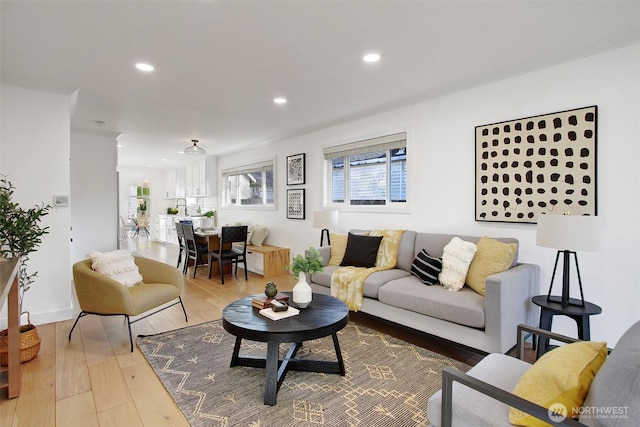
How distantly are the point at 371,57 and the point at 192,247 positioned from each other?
4301mm

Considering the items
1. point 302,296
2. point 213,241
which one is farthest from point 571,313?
point 213,241

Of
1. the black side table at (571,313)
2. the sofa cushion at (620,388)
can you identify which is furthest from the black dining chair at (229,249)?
the sofa cushion at (620,388)

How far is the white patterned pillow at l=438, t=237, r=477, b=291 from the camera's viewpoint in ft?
9.32

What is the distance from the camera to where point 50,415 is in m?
1.91

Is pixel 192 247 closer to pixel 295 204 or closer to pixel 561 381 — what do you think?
pixel 295 204

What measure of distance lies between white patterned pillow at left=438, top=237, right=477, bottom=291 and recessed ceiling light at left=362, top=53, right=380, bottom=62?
5.78 feet

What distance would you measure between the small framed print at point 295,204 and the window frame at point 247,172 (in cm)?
47

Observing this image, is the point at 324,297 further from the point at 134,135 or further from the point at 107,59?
the point at 134,135

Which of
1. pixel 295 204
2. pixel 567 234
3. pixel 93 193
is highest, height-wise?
pixel 93 193

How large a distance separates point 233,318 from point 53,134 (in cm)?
292

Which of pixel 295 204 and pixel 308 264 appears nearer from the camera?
pixel 308 264

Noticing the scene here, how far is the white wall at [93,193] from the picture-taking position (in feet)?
17.6

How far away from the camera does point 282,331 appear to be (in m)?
2.01

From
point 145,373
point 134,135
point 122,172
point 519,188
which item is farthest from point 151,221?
point 519,188
